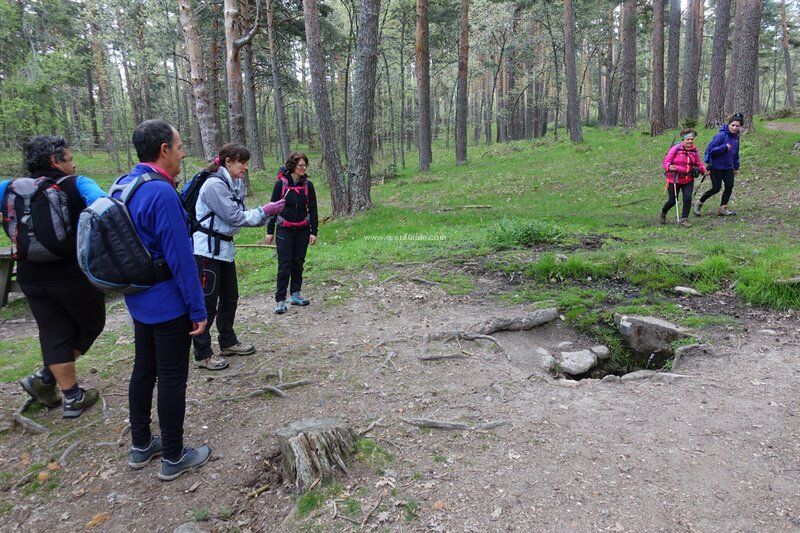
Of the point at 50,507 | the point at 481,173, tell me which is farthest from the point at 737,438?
the point at 481,173

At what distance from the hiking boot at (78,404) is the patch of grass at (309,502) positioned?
2.33 meters

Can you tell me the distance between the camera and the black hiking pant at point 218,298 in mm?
4430

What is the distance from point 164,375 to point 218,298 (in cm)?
189

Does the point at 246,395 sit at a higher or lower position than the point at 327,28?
lower

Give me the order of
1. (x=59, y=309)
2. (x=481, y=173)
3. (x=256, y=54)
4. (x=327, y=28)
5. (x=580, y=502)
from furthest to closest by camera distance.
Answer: (x=256, y=54) → (x=327, y=28) → (x=481, y=173) → (x=59, y=309) → (x=580, y=502)

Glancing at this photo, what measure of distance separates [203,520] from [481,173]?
1658 centimetres

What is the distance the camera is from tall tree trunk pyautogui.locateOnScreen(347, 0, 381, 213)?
11.0m

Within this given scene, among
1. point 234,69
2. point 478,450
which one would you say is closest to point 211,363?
point 478,450

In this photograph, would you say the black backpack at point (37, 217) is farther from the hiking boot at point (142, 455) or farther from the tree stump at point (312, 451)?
the tree stump at point (312, 451)

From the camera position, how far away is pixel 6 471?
3.27 m

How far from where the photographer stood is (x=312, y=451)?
301 cm

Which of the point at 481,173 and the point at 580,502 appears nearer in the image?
the point at 580,502

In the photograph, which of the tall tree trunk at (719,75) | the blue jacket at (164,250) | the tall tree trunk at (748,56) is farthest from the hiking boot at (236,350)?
the tall tree trunk at (719,75)

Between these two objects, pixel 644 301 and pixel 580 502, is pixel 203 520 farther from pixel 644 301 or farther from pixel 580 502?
pixel 644 301
